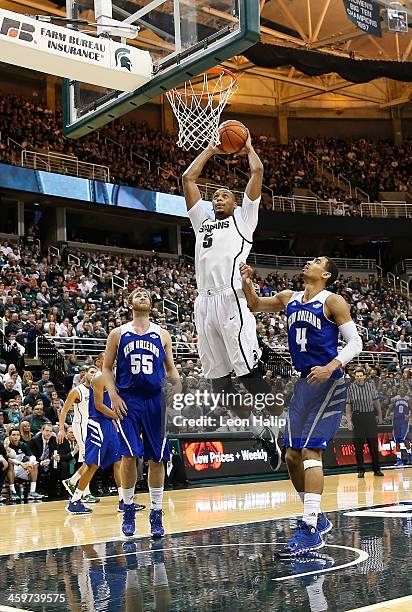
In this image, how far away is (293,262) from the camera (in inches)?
1367

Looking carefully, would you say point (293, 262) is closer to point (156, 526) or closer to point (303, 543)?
point (156, 526)

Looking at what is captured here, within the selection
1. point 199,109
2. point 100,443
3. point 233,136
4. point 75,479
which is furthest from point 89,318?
point 233,136

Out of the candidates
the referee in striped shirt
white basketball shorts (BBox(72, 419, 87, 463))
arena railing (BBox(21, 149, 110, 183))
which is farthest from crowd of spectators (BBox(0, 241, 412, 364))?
white basketball shorts (BBox(72, 419, 87, 463))

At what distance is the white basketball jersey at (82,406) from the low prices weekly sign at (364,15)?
52.1 ft

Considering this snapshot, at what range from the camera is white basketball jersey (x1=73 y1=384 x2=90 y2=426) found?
38.6ft

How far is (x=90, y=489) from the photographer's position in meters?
13.6

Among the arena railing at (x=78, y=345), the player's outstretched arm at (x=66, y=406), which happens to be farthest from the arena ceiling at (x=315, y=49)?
the player's outstretched arm at (x=66, y=406)

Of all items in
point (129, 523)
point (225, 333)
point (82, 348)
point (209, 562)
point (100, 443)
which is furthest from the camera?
point (82, 348)

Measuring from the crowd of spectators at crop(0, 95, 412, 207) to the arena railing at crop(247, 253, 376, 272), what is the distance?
2.23m

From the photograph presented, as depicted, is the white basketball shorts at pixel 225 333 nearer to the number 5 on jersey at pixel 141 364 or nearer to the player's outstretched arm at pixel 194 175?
the player's outstretched arm at pixel 194 175

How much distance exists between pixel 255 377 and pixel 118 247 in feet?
77.7

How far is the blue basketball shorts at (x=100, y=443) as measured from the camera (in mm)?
10523

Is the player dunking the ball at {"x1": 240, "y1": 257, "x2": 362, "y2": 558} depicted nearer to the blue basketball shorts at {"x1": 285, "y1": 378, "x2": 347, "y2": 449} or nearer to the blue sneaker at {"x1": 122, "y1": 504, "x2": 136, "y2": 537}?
the blue basketball shorts at {"x1": 285, "y1": 378, "x2": 347, "y2": 449}

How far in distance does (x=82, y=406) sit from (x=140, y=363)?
4515 millimetres
